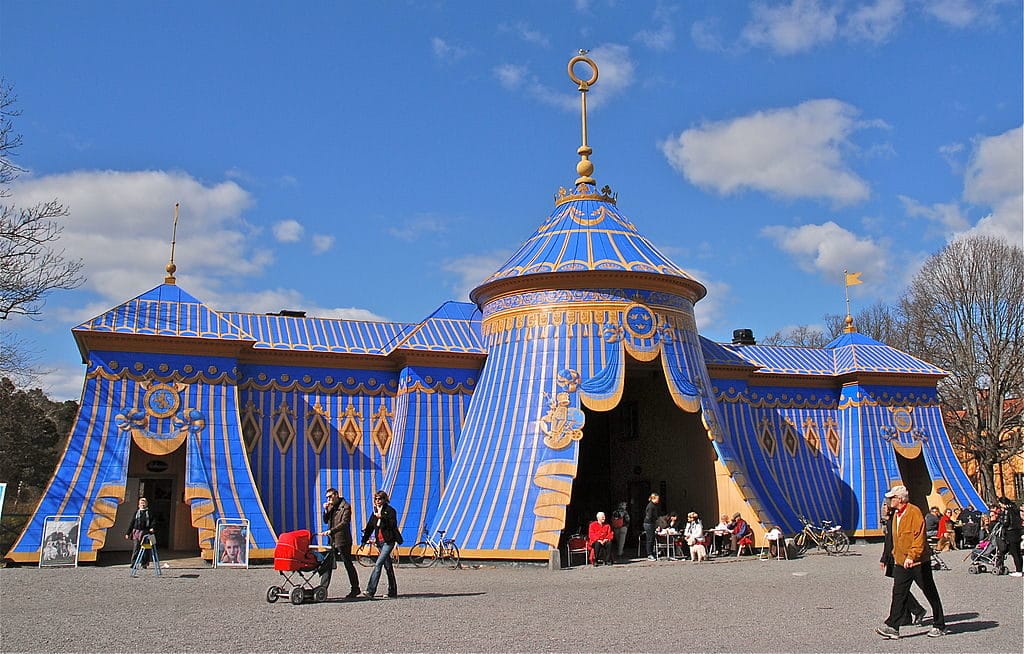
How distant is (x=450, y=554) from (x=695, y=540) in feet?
14.4

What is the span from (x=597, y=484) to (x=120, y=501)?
36.3ft

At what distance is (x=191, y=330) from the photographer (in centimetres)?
1681

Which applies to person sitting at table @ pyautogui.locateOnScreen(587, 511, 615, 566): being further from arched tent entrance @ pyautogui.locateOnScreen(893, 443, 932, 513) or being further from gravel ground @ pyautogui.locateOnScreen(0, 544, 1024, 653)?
arched tent entrance @ pyautogui.locateOnScreen(893, 443, 932, 513)

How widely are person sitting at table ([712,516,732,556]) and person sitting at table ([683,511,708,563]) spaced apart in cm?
→ 32

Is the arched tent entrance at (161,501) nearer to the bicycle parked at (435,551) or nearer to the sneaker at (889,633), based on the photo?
the bicycle parked at (435,551)

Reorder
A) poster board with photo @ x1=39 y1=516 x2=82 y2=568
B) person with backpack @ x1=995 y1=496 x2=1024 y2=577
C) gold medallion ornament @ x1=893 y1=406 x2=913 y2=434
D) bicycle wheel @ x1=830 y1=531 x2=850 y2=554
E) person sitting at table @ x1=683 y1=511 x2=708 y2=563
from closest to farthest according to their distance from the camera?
1. person with backpack @ x1=995 y1=496 x2=1024 y2=577
2. poster board with photo @ x1=39 y1=516 x2=82 y2=568
3. person sitting at table @ x1=683 y1=511 x2=708 y2=563
4. bicycle wheel @ x1=830 y1=531 x2=850 y2=554
5. gold medallion ornament @ x1=893 y1=406 x2=913 y2=434

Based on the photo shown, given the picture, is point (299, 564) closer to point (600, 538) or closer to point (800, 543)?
point (600, 538)

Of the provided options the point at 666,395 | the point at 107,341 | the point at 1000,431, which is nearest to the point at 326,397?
the point at 107,341

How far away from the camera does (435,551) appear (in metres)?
16.1

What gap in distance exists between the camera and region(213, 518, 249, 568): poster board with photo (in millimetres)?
15297

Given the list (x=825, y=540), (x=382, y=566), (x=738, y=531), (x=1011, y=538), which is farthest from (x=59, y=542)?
(x=1011, y=538)

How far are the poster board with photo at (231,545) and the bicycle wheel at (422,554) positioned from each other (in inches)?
117

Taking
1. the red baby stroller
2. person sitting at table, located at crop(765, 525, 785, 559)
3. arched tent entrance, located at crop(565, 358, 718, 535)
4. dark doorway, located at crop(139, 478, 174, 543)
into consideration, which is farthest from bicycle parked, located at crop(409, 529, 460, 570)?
person sitting at table, located at crop(765, 525, 785, 559)

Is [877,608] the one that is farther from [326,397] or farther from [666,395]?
[326,397]
